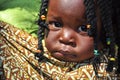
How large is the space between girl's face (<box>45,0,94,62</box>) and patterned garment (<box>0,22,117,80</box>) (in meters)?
0.06

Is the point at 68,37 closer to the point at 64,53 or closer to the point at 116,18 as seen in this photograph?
the point at 64,53

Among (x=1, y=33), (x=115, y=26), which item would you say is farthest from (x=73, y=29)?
(x=1, y=33)

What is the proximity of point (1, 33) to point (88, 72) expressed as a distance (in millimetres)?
498

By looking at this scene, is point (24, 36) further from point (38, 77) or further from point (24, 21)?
point (24, 21)

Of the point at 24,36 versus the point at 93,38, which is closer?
the point at 93,38

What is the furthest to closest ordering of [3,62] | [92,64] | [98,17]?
[3,62] < [92,64] < [98,17]

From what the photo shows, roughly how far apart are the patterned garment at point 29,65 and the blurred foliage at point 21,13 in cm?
44

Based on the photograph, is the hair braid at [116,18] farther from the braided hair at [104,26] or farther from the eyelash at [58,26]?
the eyelash at [58,26]

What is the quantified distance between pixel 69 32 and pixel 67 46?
6cm

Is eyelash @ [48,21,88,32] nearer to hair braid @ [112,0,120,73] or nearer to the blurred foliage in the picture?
hair braid @ [112,0,120,73]

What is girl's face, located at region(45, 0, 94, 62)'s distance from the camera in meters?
1.67

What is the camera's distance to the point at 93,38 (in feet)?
5.46

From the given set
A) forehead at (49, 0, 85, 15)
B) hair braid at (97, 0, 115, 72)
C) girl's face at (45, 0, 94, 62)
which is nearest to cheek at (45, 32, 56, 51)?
girl's face at (45, 0, 94, 62)

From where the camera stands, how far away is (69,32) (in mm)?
1690
